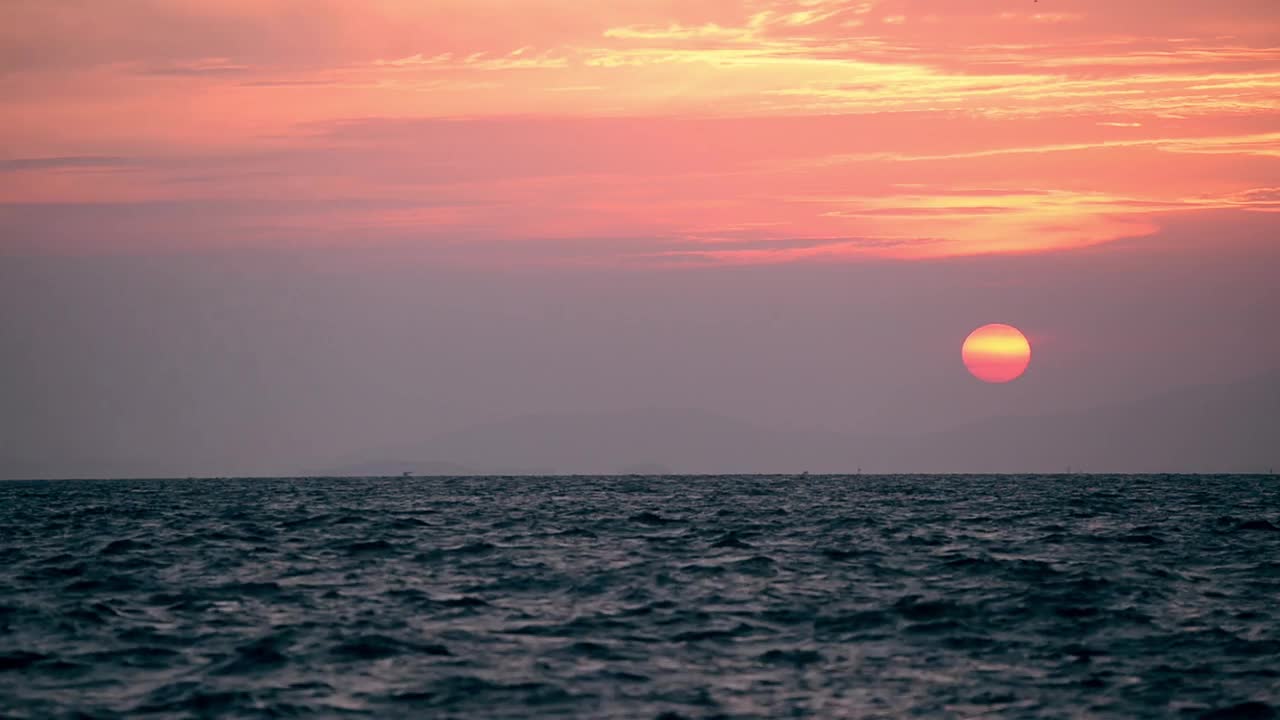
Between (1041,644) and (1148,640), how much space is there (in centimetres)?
214

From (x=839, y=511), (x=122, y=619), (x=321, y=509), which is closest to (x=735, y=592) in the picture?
(x=122, y=619)

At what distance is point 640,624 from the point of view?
25625mm

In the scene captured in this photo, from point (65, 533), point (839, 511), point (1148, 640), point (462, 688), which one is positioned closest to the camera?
point (462, 688)

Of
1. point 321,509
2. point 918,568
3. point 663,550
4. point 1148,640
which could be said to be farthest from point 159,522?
point 1148,640

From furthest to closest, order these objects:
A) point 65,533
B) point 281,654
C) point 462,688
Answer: point 65,533
point 281,654
point 462,688

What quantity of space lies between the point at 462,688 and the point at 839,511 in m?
44.7

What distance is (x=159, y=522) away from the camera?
55594 millimetres

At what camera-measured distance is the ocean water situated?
1997 cm

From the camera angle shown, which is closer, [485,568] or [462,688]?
[462,688]

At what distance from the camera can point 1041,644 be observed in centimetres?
2414

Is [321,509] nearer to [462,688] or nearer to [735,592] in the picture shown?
[735,592]

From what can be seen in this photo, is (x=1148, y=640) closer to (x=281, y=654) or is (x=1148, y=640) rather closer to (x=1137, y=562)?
(x=1137, y=562)

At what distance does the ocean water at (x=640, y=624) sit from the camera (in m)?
20.0

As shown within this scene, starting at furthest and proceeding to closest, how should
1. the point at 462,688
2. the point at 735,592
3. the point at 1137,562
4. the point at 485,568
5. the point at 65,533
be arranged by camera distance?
1. the point at 65,533
2. the point at 1137,562
3. the point at 485,568
4. the point at 735,592
5. the point at 462,688
